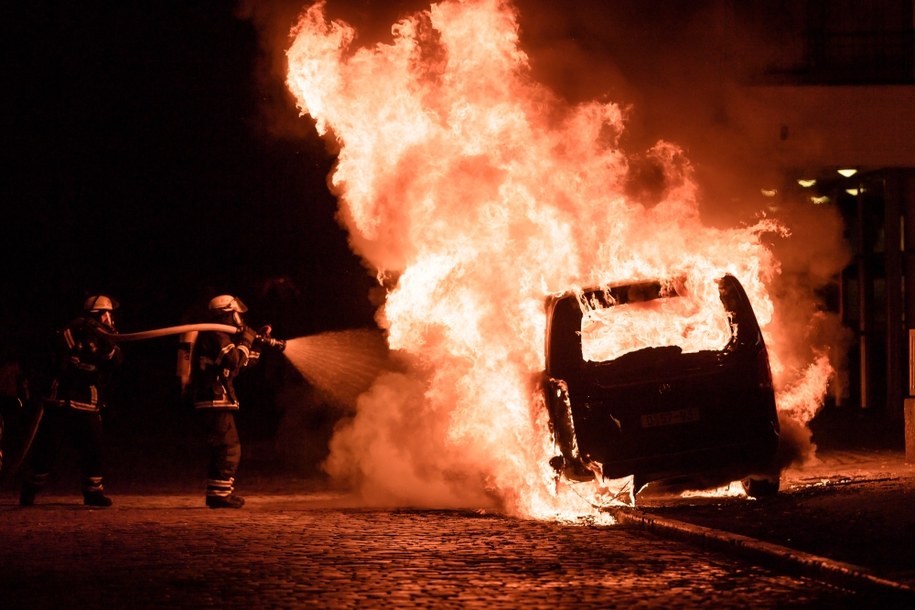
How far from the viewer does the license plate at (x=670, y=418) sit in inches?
433

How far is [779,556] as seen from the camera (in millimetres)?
8617

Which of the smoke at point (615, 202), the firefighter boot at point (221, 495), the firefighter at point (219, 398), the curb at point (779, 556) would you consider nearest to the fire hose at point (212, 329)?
the firefighter at point (219, 398)

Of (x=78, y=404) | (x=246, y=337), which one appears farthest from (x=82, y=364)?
(x=246, y=337)

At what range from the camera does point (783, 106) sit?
2158 cm

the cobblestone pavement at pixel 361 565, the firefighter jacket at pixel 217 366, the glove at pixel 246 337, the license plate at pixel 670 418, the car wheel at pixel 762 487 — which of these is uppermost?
the glove at pixel 246 337

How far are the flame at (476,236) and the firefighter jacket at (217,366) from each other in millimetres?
1430

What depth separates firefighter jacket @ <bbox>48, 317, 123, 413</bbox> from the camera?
42.4 feet

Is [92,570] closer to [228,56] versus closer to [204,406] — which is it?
[204,406]

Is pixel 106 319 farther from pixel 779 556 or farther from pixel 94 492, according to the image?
pixel 779 556

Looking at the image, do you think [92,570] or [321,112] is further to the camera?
[321,112]

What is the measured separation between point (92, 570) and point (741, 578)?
402 centimetres

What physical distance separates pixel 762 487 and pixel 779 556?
3018 millimetres

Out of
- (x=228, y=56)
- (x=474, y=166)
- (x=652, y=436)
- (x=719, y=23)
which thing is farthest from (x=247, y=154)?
(x=652, y=436)

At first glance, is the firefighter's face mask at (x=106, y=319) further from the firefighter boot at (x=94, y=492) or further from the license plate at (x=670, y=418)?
the license plate at (x=670, y=418)
